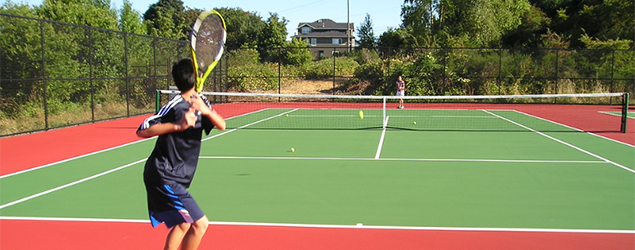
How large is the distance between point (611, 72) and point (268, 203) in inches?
942

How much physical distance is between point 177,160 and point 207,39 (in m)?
1.47

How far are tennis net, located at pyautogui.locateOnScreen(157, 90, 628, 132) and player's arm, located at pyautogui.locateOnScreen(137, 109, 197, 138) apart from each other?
Answer: 8.43 metres

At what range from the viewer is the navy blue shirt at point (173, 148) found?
145 inches

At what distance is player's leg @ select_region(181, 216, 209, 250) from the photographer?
3799 millimetres

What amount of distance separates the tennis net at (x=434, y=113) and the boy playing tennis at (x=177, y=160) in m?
8.33

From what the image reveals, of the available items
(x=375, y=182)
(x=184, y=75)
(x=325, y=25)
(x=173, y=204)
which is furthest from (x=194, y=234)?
(x=325, y=25)

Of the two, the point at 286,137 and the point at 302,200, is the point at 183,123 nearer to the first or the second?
the point at 302,200

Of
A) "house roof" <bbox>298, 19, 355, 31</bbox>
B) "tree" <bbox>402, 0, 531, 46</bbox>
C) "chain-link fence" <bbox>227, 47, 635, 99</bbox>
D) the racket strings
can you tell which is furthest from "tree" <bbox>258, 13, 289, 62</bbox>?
"house roof" <bbox>298, 19, 355, 31</bbox>

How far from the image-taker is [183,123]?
3443 mm

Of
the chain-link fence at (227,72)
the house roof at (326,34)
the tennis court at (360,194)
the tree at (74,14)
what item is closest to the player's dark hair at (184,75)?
the tennis court at (360,194)

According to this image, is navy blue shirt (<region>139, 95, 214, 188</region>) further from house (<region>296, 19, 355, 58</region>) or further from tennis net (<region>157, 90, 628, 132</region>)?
house (<region>296, 19, 355, 58</region>)

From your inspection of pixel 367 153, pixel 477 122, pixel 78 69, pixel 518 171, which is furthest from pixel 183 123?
pixel 477 122

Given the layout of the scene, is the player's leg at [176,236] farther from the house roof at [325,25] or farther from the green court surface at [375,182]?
the house roof at [325,25]

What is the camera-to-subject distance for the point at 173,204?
371 centimetres
